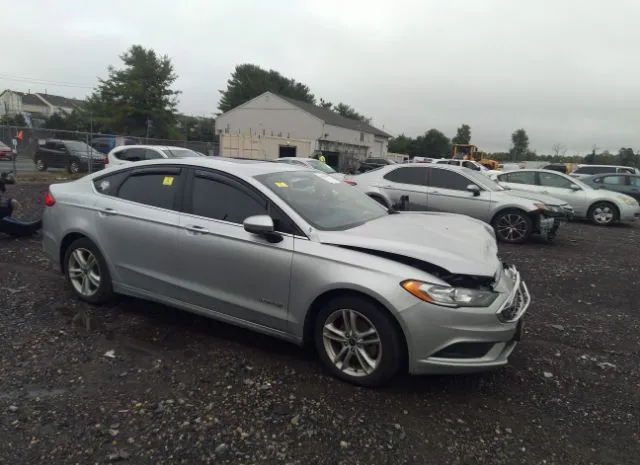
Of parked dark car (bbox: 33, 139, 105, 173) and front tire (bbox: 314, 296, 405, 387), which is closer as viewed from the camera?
front tire (bbox: 314, 296, 405, 387)

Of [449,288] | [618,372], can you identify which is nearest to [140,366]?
[449,288]

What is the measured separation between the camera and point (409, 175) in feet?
32.1

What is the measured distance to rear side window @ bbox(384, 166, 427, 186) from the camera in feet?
31.7

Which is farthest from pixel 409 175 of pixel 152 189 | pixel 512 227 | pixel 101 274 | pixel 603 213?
pixel 101 274

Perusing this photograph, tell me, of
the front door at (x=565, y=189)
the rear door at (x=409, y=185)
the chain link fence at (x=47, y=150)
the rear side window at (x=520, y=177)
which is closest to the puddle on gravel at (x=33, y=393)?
the rear door at (x=409, y=185)

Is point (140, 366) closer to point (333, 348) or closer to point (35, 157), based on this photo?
point (333, 348)

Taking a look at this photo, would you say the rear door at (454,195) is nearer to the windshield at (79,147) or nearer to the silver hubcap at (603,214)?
the silver hubcap at (603,214)

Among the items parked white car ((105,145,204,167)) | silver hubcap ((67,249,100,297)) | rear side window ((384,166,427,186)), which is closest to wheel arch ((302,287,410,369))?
silver hubcap ((67,249,100,297))

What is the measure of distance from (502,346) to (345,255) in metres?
1.24

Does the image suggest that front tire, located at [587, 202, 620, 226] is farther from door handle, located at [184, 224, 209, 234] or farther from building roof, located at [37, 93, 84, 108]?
building roof, located at [37, 93, 84, 108]

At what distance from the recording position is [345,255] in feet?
10.5

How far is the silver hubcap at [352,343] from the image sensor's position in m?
3.14

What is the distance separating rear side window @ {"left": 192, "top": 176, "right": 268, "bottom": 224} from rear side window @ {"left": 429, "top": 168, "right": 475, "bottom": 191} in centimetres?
646

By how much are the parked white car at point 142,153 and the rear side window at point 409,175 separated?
245 inches
